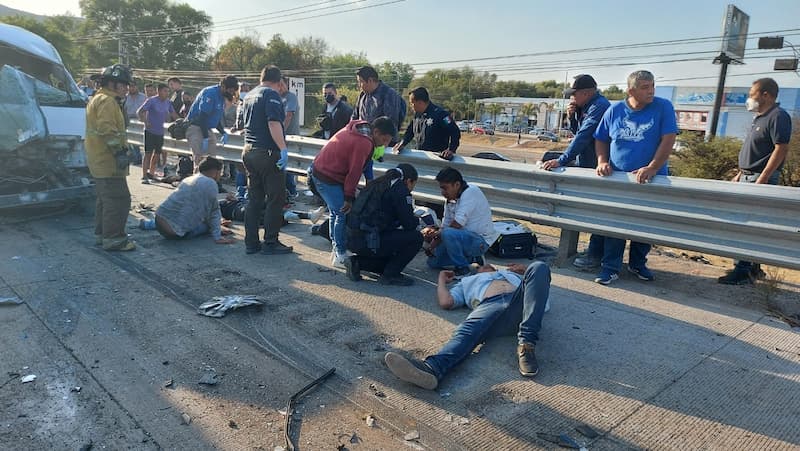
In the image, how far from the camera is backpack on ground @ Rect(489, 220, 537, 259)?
5695 millimetres

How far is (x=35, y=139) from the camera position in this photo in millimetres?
6641

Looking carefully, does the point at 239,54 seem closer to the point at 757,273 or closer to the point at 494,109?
the point at 494,109

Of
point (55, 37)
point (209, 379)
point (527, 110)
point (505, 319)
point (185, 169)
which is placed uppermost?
point (55, 37)

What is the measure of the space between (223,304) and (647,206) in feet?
12.2

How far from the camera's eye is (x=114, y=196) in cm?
580

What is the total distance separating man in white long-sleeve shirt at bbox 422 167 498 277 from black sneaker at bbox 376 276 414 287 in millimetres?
512

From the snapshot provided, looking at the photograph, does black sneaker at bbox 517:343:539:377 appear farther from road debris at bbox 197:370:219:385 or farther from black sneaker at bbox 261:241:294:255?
black sneaker at bbox 261:241:294:255

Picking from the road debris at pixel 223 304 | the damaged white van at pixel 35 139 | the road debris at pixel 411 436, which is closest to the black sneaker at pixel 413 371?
the road debris at pixel 411 436

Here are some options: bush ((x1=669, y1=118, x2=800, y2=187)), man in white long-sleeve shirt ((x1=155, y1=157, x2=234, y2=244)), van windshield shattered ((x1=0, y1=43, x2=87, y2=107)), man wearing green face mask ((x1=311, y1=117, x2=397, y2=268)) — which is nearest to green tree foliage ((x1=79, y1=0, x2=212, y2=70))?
van windshield shattered ((x1=0, y1=43, x2=87, y2=107))

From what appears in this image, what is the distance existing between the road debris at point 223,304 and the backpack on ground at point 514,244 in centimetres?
266

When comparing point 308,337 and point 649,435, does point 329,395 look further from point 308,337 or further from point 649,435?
point 649,435

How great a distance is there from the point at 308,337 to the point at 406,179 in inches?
80.4

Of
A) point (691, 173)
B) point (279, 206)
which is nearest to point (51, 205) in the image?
point (279, 206)

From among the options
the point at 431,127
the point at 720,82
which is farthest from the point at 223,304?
the point at 720,82
